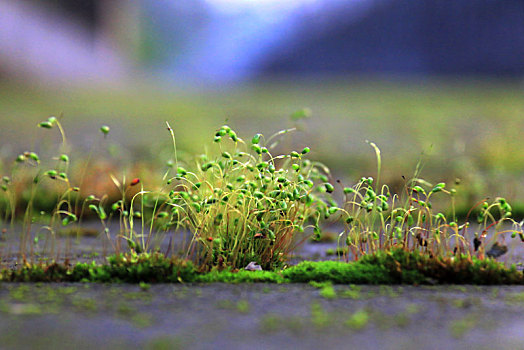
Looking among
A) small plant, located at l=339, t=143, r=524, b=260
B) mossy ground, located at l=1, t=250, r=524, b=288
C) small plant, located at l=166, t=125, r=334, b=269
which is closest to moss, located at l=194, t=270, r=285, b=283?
mossy ground, located at l=1, t=250, r=524, b=288

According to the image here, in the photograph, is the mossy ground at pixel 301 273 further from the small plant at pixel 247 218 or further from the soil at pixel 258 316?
the small plant at pixel 247 218

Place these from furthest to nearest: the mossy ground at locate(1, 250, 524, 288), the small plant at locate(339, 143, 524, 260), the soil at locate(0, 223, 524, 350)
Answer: the small plant at locate(339, 143, 524, 260), the mossy ground at locate(1, 250, 524, 288), the soil at locate(0, 223, 524, 350)

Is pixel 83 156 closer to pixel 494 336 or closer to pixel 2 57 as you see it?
pixel 494 336

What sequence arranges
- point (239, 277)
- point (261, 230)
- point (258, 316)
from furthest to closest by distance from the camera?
point (261, 230), point (239, 277), point (258, 316)

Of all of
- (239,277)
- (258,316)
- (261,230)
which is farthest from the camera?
(261,230)

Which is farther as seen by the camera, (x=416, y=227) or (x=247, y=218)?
(x=247, y=218)

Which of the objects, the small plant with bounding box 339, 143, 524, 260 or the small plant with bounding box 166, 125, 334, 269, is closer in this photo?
the small plant with bounding box 339, 143, 524, 260

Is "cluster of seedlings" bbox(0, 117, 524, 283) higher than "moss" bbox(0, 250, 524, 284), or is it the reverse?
"cluster of seedlings" bbox(0, 117, 524, 283)

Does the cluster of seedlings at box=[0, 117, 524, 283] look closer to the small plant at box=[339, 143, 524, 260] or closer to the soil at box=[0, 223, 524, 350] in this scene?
the small plant at box=[339, 143, 524, 260]

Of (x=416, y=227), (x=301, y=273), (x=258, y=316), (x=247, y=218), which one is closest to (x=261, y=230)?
(x=247, y=218)

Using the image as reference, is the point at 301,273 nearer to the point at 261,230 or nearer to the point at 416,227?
the point at 261,230

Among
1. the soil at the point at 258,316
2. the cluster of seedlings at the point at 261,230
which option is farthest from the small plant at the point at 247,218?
the soil at the point at 258,316

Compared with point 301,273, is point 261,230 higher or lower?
higher
